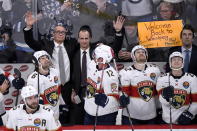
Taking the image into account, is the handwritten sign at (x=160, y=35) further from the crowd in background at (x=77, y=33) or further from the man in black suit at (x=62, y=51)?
the man in black suit at (x=62, y=51)

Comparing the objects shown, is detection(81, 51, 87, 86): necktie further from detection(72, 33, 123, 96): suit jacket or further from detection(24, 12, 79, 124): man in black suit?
detection(24, 12, 79, 124): man in black suit

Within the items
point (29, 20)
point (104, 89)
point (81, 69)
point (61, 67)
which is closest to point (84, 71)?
point (81, 69)

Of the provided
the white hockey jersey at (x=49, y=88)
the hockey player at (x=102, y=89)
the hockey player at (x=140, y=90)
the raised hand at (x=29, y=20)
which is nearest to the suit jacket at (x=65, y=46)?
the raised hand at (x=29, y=20)

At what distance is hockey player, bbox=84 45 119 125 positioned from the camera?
7.12m

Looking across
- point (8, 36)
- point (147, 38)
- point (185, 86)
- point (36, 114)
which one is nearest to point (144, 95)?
point (185, 86)

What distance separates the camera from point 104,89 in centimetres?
712

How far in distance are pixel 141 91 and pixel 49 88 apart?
1.27 meters

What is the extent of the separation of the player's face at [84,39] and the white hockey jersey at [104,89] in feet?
2.04

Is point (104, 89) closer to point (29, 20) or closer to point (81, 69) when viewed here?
point (81, 69)

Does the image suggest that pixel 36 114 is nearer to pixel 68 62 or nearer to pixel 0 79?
pixel 0 79

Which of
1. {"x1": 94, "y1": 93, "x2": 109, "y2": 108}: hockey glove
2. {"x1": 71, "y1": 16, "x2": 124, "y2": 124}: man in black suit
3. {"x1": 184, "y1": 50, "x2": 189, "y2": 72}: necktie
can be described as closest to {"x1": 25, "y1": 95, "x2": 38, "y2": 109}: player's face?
{"x1": 94, "y1": 93, "x2": 109, "y2": 108}: hockey glove

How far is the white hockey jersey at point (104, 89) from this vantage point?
7121 mm

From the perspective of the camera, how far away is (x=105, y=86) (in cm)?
712

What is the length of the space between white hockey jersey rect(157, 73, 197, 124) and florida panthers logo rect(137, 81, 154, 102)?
154 millimetres
